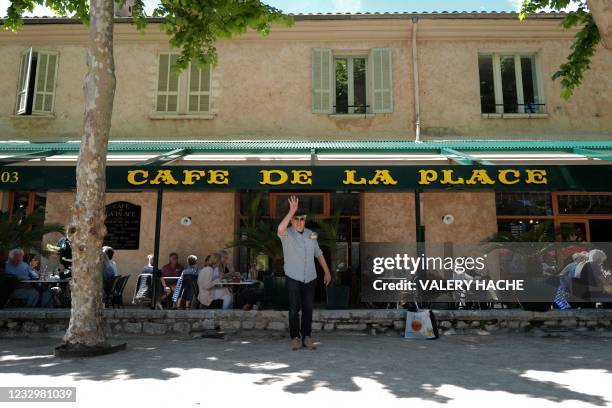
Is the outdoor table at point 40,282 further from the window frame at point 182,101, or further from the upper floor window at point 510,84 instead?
the upper floor window at point 510,84

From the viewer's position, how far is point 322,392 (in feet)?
11.4

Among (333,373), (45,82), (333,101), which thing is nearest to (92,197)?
(333,373)

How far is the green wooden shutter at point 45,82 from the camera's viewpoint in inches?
410

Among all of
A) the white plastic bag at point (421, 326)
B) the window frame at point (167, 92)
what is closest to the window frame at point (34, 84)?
the window frame at point (167, 92)

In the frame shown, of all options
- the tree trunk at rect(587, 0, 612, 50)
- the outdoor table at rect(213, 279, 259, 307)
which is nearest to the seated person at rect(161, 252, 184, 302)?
the outdoor table at rect(213, 279, 259, 307)

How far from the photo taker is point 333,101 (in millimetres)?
10359

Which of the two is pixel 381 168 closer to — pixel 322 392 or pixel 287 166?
pixel 287 166

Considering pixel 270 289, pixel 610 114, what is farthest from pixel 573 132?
pixel 270 289

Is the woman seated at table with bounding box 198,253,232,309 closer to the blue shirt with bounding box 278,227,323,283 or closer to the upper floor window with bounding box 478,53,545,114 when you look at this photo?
the blue shirt with bounding box 278,227,323,283

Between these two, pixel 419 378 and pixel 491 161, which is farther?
pixel 491 161

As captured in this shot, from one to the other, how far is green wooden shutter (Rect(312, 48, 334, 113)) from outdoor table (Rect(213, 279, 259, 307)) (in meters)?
4.47

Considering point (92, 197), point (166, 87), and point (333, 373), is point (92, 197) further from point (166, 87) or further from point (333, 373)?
point (166, 87)

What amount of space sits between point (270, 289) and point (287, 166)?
1.98 m

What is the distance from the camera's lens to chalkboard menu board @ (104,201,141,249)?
10.0 metres
